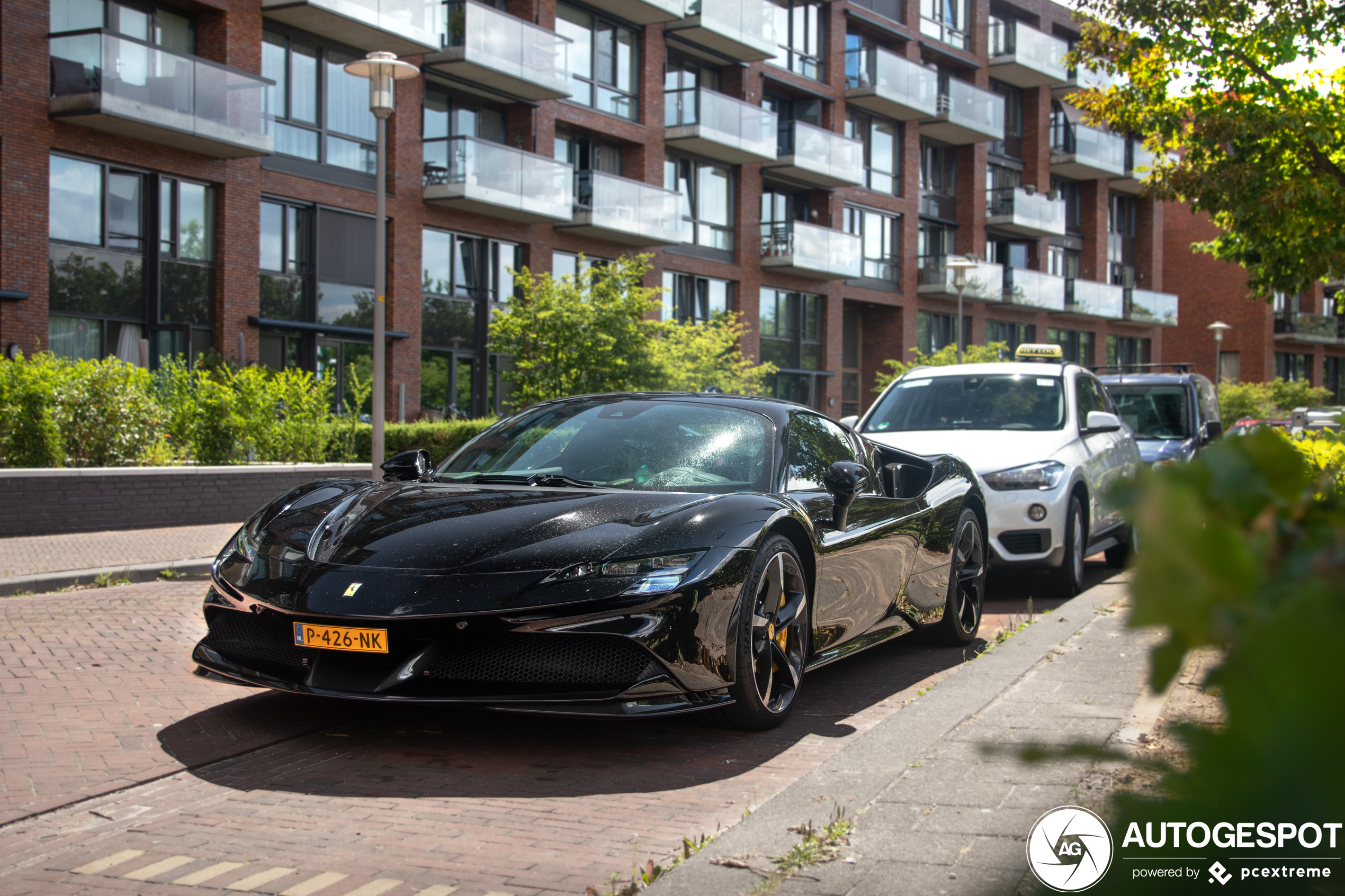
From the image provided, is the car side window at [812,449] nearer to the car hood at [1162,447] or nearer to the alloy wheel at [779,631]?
the alloy wheel at [779,631]

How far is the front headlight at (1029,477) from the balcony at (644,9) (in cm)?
2291

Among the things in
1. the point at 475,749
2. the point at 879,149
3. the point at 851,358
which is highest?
the point at 879,149

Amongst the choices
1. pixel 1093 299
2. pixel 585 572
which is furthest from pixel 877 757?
pixel 1093 299

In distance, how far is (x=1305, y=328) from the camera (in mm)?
59938

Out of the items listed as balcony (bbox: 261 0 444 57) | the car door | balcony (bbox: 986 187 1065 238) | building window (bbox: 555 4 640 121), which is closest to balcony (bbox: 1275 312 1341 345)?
balcony (bbox: 986 187 1065 238)

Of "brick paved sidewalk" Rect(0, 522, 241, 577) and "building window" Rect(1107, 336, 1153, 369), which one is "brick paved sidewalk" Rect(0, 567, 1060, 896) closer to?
"brick paved sidewalk" Rect(0, 522, 241, 577)

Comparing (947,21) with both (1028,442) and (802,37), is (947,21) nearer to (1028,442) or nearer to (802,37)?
(802,37)

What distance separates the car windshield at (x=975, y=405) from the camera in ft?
32.4

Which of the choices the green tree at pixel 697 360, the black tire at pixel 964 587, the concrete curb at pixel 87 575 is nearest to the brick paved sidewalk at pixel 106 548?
the concrete curb at pixel 87 575

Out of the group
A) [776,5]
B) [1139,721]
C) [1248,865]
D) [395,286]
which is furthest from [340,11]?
[1248,865]

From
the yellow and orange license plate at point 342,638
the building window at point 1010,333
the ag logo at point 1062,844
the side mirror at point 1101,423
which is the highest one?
the building window at point 1010,333

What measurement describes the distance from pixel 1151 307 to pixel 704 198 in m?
25.8

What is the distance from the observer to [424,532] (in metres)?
4.46

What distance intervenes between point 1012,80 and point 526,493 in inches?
1749
